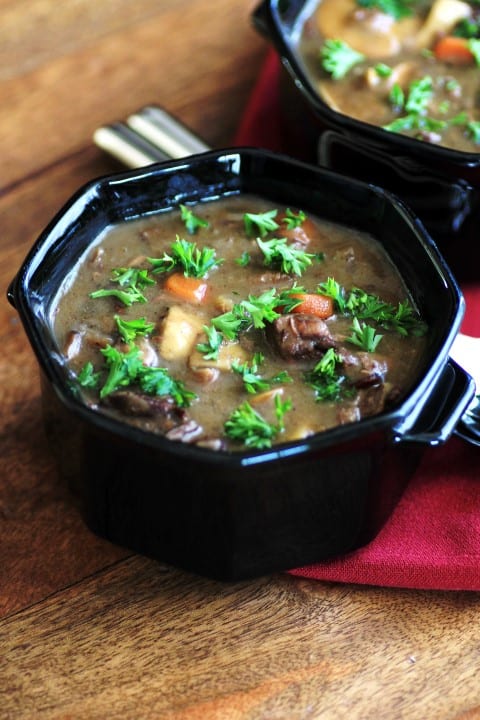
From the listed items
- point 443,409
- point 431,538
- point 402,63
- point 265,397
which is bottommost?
point 431,538

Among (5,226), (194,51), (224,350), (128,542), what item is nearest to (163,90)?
(194,51)

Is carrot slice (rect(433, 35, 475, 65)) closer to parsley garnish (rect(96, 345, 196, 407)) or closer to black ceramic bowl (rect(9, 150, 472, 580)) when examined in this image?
black ceramic bowl (rect(9, 150, 472, 580))

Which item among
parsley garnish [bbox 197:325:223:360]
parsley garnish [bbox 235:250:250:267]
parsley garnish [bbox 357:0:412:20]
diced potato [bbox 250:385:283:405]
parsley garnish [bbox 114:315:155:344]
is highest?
parsley garnish [bbox 357:0:412:20]

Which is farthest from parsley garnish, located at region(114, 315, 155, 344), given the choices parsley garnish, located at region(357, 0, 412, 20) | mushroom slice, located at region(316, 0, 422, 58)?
parsley garnish, located at region(357, 0, 412, 20)

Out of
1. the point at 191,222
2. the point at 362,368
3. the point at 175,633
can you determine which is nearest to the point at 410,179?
the point at 191,222

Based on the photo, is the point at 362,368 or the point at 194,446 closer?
the point at 194,446

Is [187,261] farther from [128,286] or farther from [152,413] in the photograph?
[152,413]
